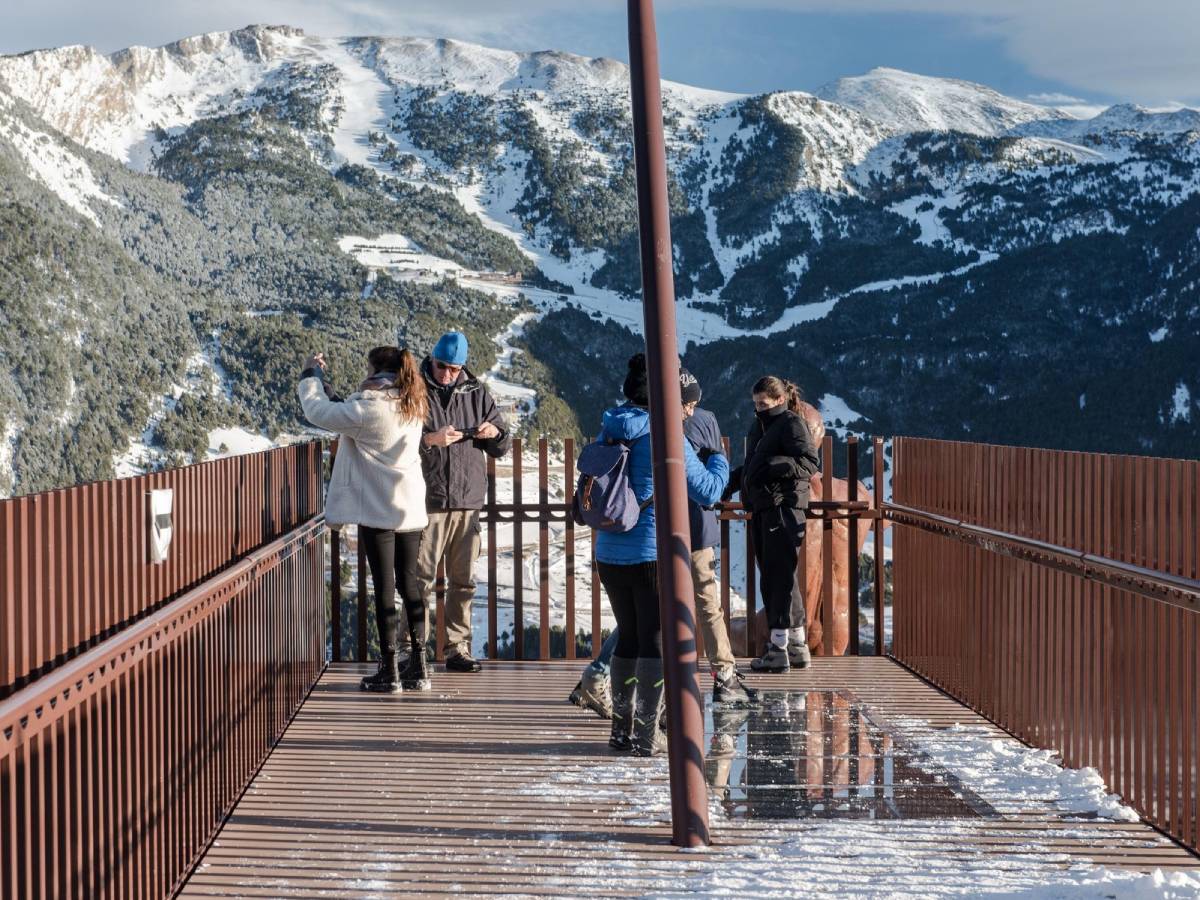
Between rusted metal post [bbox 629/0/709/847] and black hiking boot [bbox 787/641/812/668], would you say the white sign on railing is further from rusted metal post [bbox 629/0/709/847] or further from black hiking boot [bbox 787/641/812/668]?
black hiking boot [bbox 787/641/812/668]

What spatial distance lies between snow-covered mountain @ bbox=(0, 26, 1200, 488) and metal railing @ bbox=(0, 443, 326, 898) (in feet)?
286

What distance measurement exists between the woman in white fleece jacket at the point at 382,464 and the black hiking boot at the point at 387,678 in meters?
0.24

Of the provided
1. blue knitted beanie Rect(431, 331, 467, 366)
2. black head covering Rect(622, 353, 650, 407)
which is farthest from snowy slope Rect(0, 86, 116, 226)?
black head covering Rect(622, 353, 650, 407)

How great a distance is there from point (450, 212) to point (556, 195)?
19.5 m

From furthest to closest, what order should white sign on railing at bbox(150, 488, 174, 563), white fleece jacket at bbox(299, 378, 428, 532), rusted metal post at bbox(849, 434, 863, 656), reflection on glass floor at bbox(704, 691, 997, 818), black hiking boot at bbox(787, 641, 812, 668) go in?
rusted metal post at bbox(849, 434, 863, 656), black hiking boot at bbox(787, 641, 812, 668), white fleece jacket at bbox(299, 378, 428, 532), reflection on glass floor at bbox(704, 691, 997, 818), white sign on railing at bbox(150, 488, 174, 563)

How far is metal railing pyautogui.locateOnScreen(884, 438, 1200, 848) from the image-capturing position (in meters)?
4.23

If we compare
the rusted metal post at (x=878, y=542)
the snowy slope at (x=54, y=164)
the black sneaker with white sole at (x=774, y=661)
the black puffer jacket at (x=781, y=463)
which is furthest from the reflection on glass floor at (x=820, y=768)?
the snowy slope at (x=54, y=164)

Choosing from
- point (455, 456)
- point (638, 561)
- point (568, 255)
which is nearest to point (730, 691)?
point (638, 561)

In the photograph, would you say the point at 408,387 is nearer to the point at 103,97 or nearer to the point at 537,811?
the point at 537,811

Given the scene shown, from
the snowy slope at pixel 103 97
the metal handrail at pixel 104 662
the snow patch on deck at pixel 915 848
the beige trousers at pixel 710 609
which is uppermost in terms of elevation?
the snowy slope at pixel 103 97

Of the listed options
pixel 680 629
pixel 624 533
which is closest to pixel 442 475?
pixel 624 533

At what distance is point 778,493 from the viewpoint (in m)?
6.93

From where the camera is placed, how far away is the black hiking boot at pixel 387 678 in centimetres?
659

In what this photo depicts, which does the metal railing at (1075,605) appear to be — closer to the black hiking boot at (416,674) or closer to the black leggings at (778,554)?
the black leggings at (778,554)
